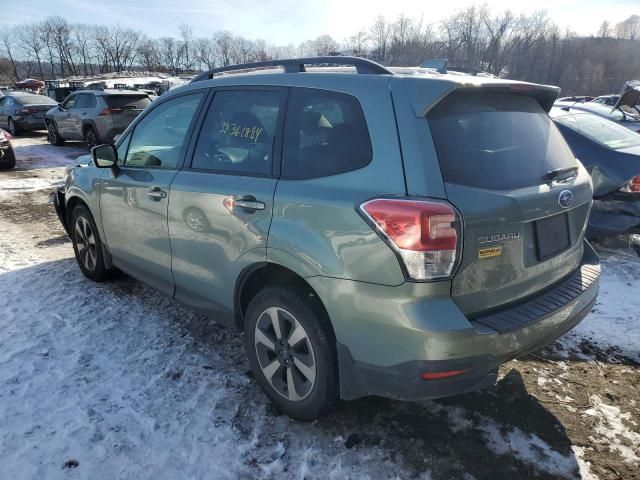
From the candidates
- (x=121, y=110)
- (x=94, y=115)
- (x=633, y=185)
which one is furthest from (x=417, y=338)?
(x=94, y=115)

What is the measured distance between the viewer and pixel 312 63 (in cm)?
268

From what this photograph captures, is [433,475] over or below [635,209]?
below

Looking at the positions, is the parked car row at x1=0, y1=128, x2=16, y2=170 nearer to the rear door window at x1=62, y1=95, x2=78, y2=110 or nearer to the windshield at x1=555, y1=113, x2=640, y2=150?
the rear door window at x1=62, y1=95, x2=78, y2=110

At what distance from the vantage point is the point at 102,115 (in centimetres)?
1311

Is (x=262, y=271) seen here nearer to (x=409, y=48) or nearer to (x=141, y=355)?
(x=141, y=355)

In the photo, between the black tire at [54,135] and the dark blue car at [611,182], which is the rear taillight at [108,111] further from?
the dark blue car at [611,182]

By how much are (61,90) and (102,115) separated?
Answer: 2243 centimetres

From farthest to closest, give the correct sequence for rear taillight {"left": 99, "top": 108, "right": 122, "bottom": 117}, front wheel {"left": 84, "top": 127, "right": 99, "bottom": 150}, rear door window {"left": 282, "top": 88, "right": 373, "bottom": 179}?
1. front wheel {"left": 84, "top": 127, "right": 99, "bottom": 150}
2. rear taillight {"left": 99, "top": 108, "right": 122, "bottom": 117}
3. rear door window {"left": 282, "top": 88, "right": 373, "bottom": 179}

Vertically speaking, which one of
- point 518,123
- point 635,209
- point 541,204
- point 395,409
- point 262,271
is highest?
point 518,123

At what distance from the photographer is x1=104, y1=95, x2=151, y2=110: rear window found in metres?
13.1

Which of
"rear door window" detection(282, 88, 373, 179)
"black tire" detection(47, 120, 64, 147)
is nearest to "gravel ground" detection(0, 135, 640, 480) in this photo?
"rear door window" detection(282, 88, 373, 179)

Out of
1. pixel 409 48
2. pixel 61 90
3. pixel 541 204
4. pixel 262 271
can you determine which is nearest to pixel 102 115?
pixel 262 271

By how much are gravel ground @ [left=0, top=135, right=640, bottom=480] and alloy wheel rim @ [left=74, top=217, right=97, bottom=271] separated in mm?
674

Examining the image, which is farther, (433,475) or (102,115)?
(102,115)
